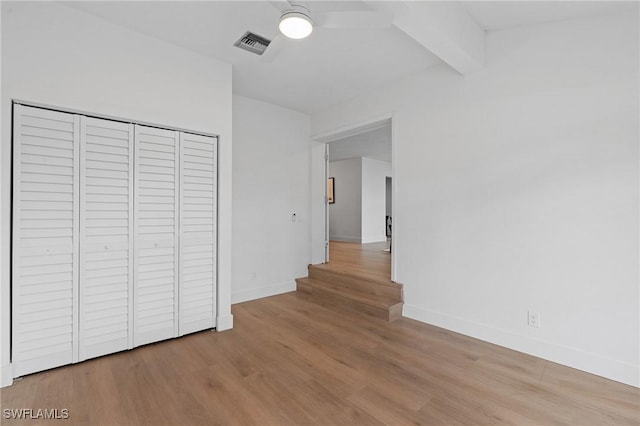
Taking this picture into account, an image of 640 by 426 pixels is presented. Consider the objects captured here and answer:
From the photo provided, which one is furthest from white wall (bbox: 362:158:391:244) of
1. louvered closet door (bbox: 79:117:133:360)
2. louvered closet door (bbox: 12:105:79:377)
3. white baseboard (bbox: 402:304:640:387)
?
louvered closet door (bbox: 12:105:79:377)

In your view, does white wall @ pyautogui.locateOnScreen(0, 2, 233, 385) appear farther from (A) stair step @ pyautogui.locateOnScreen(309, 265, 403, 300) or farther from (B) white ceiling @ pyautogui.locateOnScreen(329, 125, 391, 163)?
A: (B) white ceiling @ pyautogui.locateOnScreen(329, 125, 391, 163)

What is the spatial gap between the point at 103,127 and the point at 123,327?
1.70 metres

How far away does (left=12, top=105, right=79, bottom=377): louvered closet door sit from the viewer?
7.20ft

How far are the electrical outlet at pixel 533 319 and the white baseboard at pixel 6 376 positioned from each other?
13.1ft

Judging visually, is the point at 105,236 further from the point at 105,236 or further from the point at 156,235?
the point at 156,235

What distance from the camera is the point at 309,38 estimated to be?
9.00 ft

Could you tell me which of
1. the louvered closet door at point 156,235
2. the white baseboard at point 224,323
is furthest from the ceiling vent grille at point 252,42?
the white baseboard at point 224,323

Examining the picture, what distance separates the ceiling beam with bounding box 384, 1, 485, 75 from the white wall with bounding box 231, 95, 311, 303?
250 centimetres

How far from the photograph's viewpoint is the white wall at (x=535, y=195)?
2.22 meters

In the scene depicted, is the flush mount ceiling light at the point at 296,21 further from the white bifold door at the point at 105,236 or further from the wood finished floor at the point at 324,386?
the wood finished floor at the point at 324,386

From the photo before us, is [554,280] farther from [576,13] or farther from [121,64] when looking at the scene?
[121,64]

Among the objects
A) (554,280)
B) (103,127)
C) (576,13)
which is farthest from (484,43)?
(103,127)

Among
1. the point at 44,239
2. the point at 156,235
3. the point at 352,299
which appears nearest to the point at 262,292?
the point at 352,299

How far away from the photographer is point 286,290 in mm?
4551
